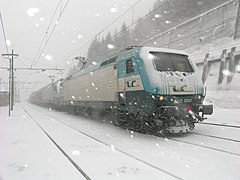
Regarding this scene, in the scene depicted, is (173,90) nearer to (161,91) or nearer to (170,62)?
(161,91)

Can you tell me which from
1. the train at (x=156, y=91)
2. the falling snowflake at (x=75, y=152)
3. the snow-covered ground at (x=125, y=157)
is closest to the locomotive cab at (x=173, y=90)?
the train at (x=156, y=91)

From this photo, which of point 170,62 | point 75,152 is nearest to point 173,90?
point 170,62

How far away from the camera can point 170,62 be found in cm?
1105

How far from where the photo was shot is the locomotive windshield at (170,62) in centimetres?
1076

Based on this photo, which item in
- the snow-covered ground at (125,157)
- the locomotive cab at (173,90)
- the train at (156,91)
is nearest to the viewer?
the snow-covered ground at (125,157)

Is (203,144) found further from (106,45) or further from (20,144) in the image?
(106,45)

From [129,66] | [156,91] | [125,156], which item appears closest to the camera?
[125,156]

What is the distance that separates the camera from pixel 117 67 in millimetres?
12672

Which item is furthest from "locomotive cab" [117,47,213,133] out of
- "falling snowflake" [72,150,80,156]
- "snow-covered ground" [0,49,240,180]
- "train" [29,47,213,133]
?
"falling snowflake" [72,150,80,156]

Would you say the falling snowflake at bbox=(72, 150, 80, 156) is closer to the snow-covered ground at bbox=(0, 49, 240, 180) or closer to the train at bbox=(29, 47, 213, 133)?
the snow-covered ground at bbox=(0, 49, 240, 180)

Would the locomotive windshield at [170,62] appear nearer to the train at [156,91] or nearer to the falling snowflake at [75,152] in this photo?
the train at [156,91]

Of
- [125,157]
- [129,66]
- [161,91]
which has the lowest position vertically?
[125,157]

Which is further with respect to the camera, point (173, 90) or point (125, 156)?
point (173, 90)

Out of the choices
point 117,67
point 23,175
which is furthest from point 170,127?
point 23,175
